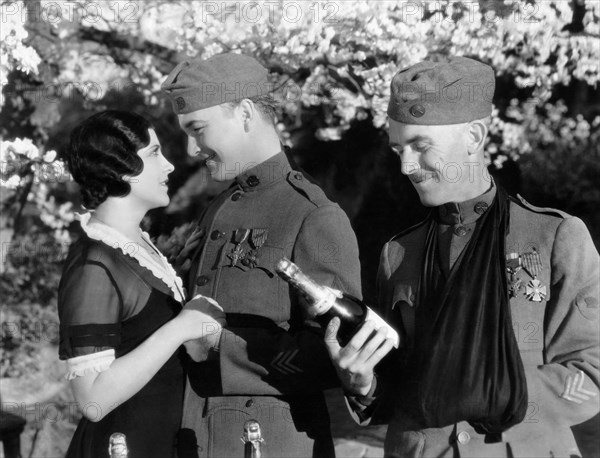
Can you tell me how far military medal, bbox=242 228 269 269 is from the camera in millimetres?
3572

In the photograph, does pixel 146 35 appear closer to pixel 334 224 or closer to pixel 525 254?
pixel 334 224

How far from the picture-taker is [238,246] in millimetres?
3645

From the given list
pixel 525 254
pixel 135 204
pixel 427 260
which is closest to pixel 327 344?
pixel 427 260

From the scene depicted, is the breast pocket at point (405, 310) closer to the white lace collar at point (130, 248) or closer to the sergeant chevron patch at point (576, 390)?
the sergeant chevron patch at point (576, 390)

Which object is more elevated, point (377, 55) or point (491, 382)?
point (491, 382)

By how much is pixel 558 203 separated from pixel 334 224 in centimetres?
404

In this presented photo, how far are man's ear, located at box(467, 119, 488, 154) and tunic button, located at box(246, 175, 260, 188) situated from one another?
0.84 m

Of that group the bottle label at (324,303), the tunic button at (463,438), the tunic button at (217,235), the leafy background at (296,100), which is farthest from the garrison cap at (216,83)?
the leafy background at (296,100)

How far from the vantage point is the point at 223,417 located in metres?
3.54

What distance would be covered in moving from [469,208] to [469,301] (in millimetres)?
360

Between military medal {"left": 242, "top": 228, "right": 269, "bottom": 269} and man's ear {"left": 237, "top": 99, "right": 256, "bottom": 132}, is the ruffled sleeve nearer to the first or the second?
military medal {"left": 242, "top": 228, "right": 269, "bottom": 269}

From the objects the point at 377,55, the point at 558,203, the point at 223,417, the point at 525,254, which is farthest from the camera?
the point at 558,203

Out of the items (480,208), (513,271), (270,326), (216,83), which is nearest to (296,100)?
(216,83)

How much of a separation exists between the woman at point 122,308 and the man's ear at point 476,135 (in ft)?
3.46
